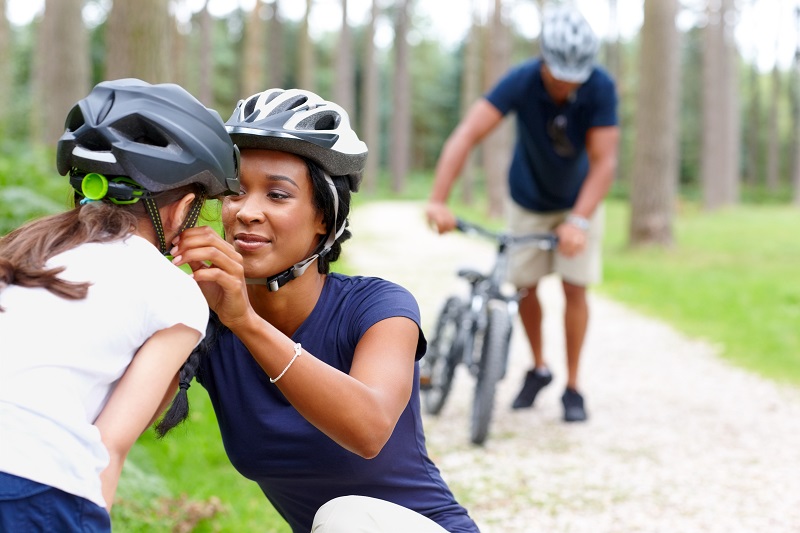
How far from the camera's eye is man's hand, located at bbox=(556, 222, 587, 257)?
538 centimetres

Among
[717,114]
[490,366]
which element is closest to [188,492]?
[490,366]

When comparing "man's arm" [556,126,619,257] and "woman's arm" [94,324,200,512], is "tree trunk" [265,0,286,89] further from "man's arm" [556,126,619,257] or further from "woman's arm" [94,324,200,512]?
"woman's arm" [94,324,200,512]

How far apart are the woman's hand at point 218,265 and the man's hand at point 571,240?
364 cm

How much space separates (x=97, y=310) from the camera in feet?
5.51

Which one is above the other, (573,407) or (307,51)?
(307,51)

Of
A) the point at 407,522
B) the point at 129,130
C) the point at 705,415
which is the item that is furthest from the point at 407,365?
the point at 705,415

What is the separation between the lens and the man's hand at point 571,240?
5375 mm

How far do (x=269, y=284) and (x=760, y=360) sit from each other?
21.6 feet

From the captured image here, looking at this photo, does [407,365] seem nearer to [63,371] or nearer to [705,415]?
[63,371]

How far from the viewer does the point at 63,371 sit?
1.65m

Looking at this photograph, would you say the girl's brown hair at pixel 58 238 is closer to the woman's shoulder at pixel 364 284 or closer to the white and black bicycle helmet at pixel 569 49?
the woman's shoulder at pixel 364 284

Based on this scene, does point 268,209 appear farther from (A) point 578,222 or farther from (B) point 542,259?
(B) point 542,259

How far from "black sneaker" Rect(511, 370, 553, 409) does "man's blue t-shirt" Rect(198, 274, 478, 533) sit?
392cm

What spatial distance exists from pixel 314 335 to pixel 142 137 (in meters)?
0.74
